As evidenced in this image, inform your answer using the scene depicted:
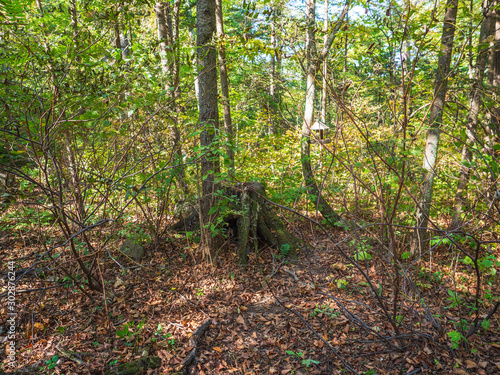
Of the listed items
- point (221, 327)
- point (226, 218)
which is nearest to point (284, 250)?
point (226, 218)

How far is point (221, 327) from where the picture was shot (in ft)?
12.3

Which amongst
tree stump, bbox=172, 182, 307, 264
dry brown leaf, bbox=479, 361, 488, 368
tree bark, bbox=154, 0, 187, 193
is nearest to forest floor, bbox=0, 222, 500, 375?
dry brown leaf, bbox=479, 361, 488, 368

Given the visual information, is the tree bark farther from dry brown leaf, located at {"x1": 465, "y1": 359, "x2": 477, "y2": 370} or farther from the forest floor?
dry brown leaf, located at {"x1": 465, "y1": 359, "x2": 477, "y2": 370}

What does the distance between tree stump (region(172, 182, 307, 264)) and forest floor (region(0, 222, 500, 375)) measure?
0.68 meters

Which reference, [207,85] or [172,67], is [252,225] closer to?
[207,85]

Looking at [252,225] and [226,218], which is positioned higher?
[226,218]

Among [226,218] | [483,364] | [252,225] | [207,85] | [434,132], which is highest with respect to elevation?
[207,85]

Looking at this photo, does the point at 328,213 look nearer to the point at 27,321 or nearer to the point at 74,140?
the point at 74,140

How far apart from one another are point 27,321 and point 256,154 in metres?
6.27

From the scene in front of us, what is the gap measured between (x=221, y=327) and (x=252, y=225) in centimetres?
221

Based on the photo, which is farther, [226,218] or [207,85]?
[226,218]

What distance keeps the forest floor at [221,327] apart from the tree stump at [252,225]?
→ 0.68 meters

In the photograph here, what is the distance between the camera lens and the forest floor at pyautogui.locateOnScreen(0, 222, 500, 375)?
299 centimetres

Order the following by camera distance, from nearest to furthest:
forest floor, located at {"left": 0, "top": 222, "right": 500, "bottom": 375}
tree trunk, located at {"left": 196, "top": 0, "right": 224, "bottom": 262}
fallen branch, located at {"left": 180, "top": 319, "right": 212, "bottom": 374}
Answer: forest floor, located at {"left": 0, "top": 222, "right": 500, "bottom": 375}
fallen branch, located at {"left": 180, "top": 319, "right": 212, "bottom": 374}
tree trunk, located at {"left": 196, "top": 0, "right": 224, "bottom": 262}
